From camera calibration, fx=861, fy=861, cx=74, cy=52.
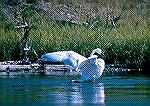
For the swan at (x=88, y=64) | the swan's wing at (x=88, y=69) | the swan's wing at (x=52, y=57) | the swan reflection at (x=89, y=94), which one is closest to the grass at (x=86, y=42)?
the swan's wing at (x=52, y=57)

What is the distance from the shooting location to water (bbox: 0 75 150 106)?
14.8 metres

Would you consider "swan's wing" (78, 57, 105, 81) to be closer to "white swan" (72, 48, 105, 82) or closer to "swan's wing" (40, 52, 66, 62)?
"white swan" (72, 48, 105, 82)

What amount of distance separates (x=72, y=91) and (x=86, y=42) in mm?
7830

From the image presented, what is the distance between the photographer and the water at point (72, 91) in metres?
14.8

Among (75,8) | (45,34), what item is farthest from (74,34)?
(75,8)

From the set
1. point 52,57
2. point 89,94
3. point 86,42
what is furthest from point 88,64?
point 86,42

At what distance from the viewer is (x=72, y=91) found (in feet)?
55.1

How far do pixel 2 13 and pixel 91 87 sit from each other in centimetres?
1556

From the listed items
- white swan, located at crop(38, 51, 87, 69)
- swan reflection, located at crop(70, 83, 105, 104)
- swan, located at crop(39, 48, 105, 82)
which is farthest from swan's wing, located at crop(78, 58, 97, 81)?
swan reflection, located at crop(70, 83, 105, 104)

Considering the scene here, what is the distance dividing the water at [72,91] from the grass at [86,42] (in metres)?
3.06

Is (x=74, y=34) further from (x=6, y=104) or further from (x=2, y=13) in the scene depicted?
(x=6, y=104)

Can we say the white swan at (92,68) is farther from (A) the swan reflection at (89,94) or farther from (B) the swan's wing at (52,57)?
(B) the swan's wing at (52,57)

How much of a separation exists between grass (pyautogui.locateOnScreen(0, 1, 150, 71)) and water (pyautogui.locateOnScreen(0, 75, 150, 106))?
3.06m

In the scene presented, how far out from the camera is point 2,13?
1297 inches
